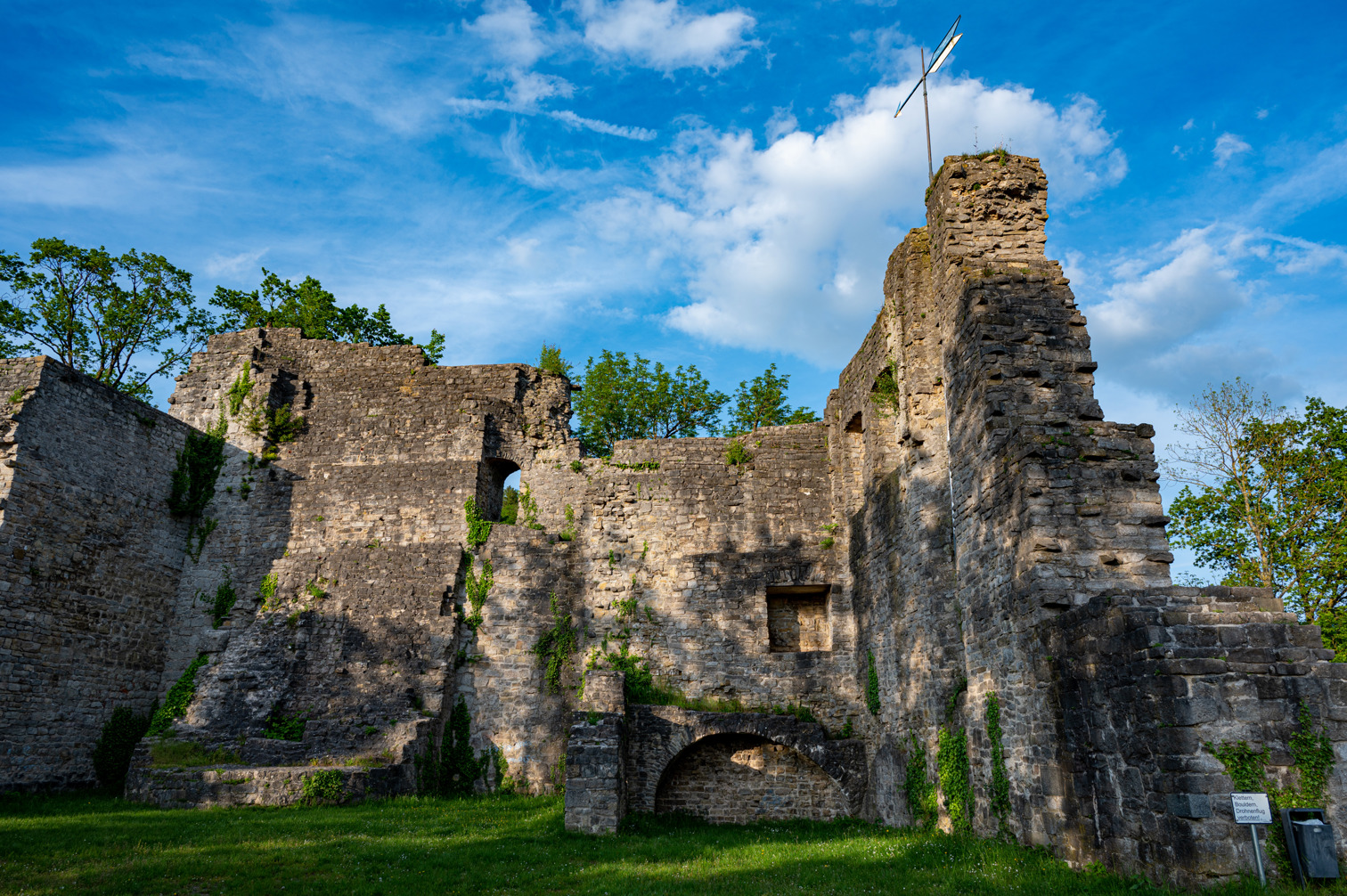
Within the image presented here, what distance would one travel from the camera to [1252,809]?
19.6 feet

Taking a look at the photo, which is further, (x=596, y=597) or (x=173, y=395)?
(x=173, y=395)

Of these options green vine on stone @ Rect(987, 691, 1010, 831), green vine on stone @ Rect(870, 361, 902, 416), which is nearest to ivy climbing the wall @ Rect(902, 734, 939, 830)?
green vine on stone @ Rect(987, 691, 1010, 831)

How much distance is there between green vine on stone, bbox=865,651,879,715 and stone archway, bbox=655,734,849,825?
1511 millimetres

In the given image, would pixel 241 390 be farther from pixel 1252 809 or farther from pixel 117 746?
pixel 1252 809

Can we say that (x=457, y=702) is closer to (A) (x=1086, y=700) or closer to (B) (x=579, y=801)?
(B) (x=579, y=801)

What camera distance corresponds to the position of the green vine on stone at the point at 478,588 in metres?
15.1

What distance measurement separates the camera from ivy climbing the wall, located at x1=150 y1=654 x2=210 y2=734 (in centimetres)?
1442

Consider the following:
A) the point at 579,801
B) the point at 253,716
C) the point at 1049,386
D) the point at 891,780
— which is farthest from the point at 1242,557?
the point at 253,716

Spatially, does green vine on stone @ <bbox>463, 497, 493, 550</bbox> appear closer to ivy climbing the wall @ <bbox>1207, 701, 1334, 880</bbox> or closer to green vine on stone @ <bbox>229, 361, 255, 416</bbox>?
green vine on stone @ <bbox>229, 361, 255, 416</bbox>

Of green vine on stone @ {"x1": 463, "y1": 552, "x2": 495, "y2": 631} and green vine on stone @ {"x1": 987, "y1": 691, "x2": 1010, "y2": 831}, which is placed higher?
green vine on stone @ {"x1": 463, "y1": 552, "x2": 495, "y2": 631}

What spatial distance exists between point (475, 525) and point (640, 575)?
352 cm

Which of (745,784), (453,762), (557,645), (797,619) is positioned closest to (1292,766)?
(745,784)

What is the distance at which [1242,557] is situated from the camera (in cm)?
1839

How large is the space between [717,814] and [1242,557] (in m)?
14.1
